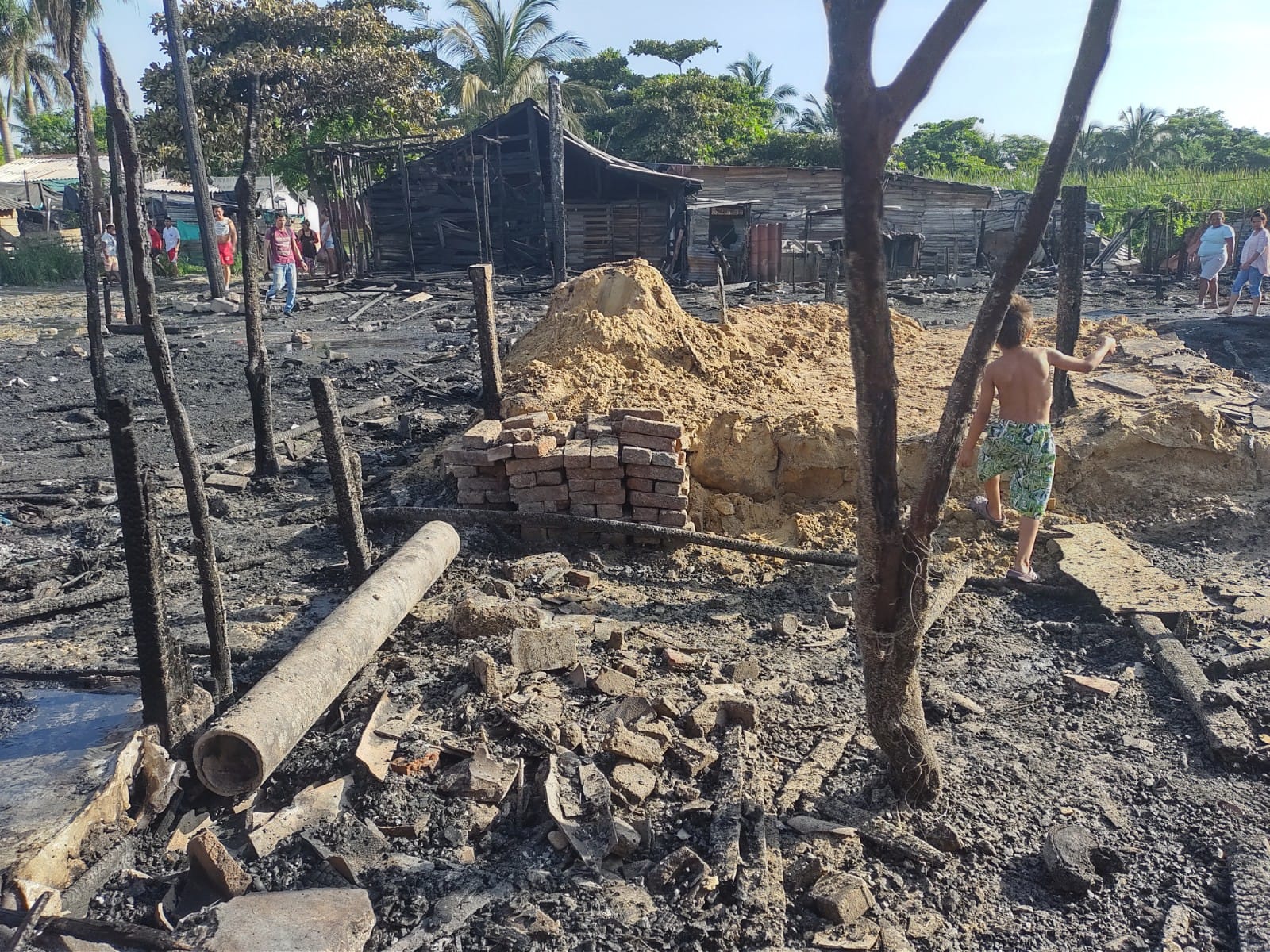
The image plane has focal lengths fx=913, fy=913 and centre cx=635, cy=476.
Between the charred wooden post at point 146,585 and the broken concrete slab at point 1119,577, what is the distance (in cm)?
496


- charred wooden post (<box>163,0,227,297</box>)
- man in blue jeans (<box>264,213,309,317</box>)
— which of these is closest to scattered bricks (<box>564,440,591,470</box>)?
man in blue jeans (<box>264,213,309,317</box>)

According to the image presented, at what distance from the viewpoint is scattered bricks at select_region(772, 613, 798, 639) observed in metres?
5.24

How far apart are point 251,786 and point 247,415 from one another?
316 inches

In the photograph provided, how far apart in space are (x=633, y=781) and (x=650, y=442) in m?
2.92

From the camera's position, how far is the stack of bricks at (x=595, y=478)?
604 cm

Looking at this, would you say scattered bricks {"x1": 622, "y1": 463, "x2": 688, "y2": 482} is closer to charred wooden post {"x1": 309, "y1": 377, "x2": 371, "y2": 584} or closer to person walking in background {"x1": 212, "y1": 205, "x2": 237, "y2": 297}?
charred wooden post {"x1": 309, "y1": 377, "x2": 371, "y2": 584}

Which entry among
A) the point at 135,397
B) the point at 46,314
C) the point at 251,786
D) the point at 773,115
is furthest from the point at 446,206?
the point at 251,786

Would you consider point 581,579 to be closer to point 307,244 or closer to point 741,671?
point 741,671

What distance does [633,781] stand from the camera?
357cm

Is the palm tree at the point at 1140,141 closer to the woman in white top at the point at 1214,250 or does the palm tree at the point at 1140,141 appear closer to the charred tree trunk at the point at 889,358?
the woman in white top at the point at 1214,250

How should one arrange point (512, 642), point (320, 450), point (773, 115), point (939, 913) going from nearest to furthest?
point (939, 913) < point (512, 642) < point (320, 450) < point (773, 115)

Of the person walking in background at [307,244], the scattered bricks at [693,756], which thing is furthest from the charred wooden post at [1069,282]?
the person walking in background at [307,244]

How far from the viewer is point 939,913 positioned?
121 inches

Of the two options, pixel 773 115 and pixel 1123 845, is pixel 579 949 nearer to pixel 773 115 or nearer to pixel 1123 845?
pixel 1123 845
